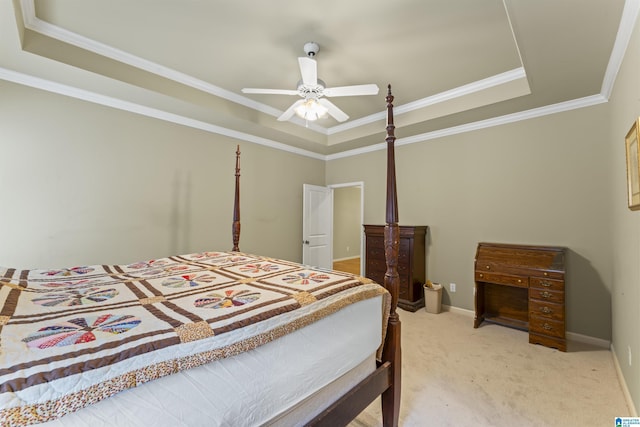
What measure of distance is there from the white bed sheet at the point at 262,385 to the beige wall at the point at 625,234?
5.64 feet

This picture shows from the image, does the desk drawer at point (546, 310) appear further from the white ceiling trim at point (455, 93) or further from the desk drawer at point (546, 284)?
the white ceiling trim at point (455, 93)

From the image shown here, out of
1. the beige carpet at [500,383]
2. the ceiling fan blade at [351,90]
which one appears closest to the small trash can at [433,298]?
the beige carpet at [500,383]

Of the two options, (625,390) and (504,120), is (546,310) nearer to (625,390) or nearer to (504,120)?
(625,390)

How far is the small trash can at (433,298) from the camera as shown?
12.3ft

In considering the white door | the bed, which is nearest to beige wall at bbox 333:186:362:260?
the white door

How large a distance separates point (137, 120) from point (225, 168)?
3.95 ft

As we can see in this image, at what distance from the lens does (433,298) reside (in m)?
3.77

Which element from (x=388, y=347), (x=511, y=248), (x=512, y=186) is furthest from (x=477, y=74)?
(x=388, y=347)

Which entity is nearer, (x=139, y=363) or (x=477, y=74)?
(x=139, y=363)

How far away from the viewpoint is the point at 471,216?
3750 mm

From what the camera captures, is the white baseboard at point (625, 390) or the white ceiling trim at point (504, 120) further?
the white ceiling trim at point (504, 120)

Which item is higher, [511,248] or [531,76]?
[531,76]

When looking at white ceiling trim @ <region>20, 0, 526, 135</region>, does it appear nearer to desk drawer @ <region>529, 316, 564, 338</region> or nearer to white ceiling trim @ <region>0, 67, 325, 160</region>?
white ceiling trim @ <region>0, 67, 325, 160</region>

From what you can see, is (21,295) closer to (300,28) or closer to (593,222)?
(300,28)
